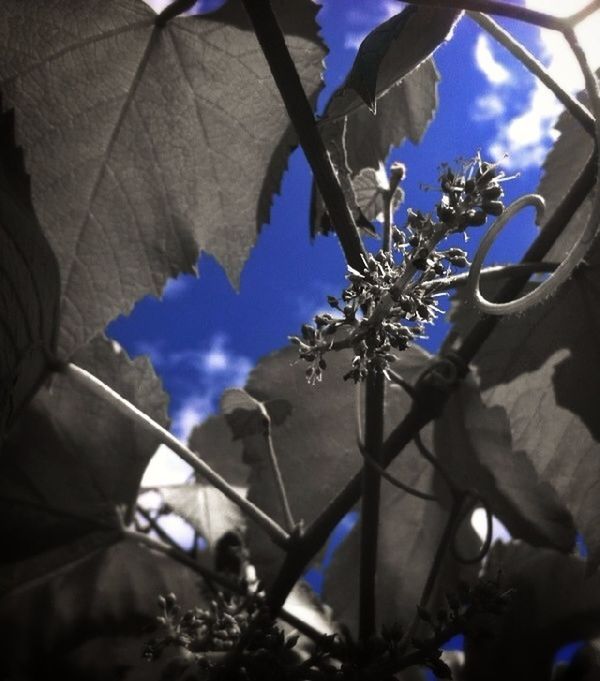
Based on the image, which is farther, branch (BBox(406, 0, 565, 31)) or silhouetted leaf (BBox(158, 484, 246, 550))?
silhouetted leaf (BBox(158, 484, 246, 550))

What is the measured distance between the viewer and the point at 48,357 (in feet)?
1.52

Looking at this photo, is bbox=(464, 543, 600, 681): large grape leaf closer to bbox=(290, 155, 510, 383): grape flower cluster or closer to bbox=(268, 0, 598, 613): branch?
bbox=(268, 0, 598, 613): branch

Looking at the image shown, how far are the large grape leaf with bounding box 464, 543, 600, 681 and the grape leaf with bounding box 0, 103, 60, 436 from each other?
30 centimetres

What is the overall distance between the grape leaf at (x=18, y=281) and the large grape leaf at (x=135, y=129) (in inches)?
2.5

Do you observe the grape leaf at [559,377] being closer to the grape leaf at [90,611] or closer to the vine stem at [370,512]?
the vine stem at [370,512]

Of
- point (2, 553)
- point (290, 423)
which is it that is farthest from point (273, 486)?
point (2, 553)

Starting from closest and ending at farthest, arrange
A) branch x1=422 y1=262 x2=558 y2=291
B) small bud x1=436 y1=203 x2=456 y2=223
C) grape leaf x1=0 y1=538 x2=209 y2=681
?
small bud x1=436 y1=203 x2=456 y2=223
branch x1=422 y1=262 x2=558 y2=291
grape leaf x1=0 y1=538 x2=209 y2=681

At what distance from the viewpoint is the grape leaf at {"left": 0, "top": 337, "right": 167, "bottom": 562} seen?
0.56 m

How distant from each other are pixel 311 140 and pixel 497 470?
27cm

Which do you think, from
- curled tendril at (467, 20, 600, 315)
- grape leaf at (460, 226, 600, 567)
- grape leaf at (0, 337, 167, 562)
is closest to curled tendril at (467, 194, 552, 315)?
curled tendril at (467, 20, 600, 315)

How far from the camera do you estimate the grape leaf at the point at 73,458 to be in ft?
1.84

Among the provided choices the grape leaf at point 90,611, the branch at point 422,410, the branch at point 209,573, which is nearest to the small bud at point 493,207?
the branch at point 422,410

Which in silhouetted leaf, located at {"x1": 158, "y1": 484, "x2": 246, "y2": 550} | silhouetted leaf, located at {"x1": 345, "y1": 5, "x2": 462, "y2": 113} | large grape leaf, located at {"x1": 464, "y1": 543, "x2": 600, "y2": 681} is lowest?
large grape leaf, located at {"x1": 464, "y1": 543, "x2": 600, "y2": 681}

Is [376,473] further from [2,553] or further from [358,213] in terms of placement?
[2,553]
